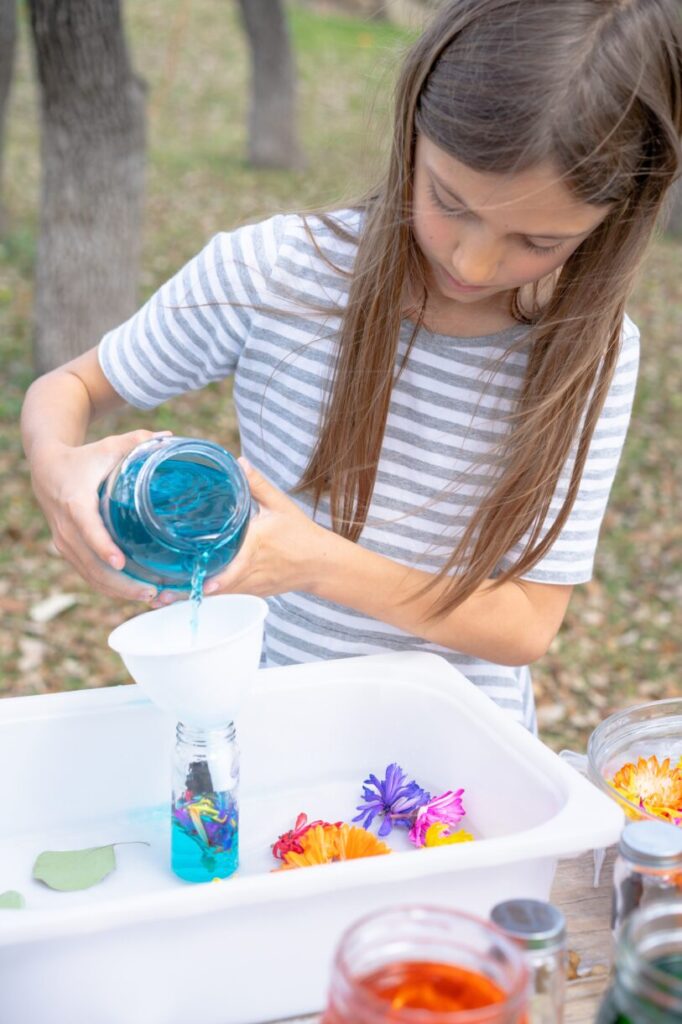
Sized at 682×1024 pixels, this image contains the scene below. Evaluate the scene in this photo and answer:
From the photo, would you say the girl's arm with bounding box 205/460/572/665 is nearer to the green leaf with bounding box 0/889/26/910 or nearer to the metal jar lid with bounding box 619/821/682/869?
the green leaf with bounding box 0/889/26/910

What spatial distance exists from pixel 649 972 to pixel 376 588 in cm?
71

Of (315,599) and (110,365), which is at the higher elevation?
(110,365)

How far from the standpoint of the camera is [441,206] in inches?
49.3

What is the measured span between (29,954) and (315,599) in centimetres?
78

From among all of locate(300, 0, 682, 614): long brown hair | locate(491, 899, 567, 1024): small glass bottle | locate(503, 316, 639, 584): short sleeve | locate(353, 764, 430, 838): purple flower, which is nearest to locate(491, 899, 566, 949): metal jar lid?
locate(491, 899, 567, 1024): small glass bottle

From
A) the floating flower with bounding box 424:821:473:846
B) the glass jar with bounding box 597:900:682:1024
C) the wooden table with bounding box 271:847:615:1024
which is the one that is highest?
the glass jar with bounding box 597:900:682:1024

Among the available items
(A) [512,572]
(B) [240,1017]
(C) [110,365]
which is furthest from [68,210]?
(B) [240,1017]

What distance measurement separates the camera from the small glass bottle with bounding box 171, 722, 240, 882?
108 centimetres

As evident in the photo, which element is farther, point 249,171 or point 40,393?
point 249,171

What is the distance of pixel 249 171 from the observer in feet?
→ 28.5

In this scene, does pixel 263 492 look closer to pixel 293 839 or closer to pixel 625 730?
pixel 293 839

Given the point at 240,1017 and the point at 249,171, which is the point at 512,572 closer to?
the point at 240,1017

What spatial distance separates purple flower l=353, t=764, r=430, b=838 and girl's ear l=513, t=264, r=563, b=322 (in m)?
0.62

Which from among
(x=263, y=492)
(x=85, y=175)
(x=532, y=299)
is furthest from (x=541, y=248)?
(x=85, y=175)
